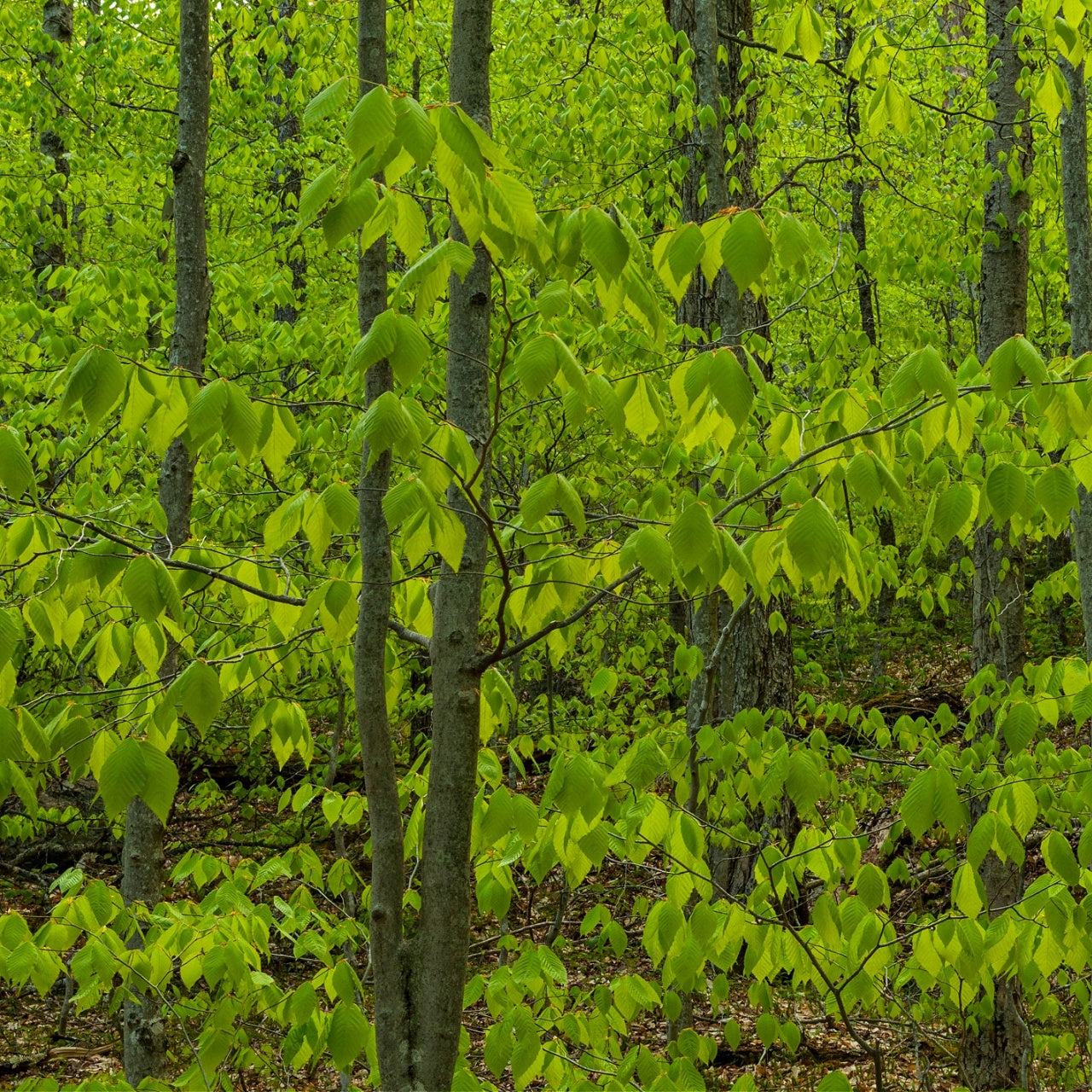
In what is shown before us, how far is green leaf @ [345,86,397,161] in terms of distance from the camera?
161cm

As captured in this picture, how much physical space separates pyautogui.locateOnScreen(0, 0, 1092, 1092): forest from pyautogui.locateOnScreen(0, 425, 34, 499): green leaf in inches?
4.2

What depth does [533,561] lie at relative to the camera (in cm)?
248

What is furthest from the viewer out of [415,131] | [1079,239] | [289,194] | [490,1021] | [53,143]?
[53,143]

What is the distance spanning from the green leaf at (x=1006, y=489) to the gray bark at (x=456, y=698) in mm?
1172

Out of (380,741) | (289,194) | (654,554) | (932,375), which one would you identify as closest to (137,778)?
(380,741)

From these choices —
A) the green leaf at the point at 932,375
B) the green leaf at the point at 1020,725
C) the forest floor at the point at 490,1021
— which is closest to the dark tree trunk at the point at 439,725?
the green leaf at the point at 932,375

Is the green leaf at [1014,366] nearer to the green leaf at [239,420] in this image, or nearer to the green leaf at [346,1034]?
the green leaf at [239,420]

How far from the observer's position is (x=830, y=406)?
8.78 feet

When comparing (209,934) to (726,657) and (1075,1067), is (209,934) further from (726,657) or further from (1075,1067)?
(1075,1067)

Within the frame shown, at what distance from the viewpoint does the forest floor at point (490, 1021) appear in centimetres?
644

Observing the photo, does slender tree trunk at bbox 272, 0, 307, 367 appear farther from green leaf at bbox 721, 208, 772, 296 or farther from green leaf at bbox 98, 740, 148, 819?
green leaf at bbox 721, 208, 772, 296

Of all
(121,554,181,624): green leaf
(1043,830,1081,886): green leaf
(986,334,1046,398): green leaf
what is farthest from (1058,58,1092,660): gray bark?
(121,554,181,624): green leaf

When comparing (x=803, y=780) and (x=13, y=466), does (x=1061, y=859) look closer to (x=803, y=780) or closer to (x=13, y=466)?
(x=803, y=780)

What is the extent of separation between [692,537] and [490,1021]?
6.05 metres
